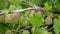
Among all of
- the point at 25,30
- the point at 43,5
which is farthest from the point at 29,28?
the point at 43,5

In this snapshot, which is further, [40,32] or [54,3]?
[54,3]

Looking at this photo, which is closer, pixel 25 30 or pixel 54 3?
pixel 25 30

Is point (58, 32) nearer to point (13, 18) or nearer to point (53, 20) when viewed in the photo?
point (53, 20)

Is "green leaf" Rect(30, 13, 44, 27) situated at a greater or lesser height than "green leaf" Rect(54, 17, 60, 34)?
greater

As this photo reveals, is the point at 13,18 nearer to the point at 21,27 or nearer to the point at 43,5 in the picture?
the point at 21,27

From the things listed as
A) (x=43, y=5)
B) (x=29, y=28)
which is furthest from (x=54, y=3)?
(x=29, y=28)

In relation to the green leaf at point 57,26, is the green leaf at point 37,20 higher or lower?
higher
